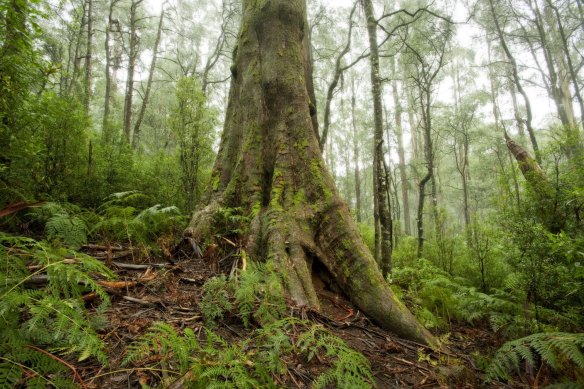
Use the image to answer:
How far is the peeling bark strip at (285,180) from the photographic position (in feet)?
9.57

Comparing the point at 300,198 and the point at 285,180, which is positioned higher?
the point at 285,180

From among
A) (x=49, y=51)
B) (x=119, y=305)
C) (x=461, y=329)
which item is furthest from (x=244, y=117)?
(x=49, y=51)

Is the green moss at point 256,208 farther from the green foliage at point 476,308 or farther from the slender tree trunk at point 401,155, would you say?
the slender tree trunk at point 401,155

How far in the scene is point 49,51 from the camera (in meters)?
16.5

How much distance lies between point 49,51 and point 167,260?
20.5 meters

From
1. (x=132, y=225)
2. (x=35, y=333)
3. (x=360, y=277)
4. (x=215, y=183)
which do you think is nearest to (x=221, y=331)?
(x=35, y=333)

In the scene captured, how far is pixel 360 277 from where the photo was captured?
9.87ft

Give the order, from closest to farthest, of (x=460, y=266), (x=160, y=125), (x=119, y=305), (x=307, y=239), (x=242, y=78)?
(x=119, y=305), (x=307, y=239), (x=242, y=78), (x=460, y=266), (x=160, y=125)

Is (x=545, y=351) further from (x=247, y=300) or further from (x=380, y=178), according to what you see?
(x=380, y=178)

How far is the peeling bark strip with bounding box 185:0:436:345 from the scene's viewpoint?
2916 millimetres

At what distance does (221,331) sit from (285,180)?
6.58 ft

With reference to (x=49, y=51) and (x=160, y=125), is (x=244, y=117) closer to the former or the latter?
(x=49, y=51)

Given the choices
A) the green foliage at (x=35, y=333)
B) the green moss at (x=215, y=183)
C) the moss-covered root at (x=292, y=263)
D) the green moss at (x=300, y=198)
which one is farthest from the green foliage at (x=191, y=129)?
the green foliage at (x=35, y=333)

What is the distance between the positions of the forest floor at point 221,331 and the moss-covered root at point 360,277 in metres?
0.11
